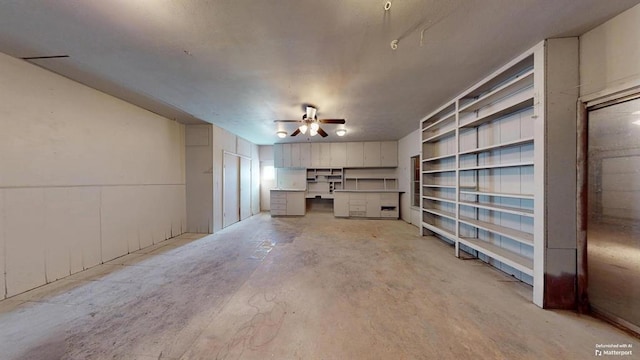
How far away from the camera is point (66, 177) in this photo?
2.74 m

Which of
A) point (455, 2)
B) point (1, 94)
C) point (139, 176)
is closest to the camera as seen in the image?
point (455, 2)

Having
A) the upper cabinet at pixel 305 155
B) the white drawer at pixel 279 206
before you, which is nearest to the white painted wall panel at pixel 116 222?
the white drawer at pixel 279 206

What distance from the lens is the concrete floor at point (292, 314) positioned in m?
1.54

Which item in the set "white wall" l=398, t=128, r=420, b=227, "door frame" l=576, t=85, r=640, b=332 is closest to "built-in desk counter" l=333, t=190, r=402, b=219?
"white wall" l=398, t=128, r=420, b=227

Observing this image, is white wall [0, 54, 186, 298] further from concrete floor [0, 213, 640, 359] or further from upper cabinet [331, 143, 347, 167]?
upper cabinet [331, 143, 347, 167]

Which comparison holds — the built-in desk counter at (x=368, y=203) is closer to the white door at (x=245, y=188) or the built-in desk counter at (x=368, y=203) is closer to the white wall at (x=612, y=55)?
the white door at (x=245, y=188)

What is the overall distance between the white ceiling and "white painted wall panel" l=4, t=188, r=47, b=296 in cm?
154

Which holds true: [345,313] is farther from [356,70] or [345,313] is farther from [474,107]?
[474,107]

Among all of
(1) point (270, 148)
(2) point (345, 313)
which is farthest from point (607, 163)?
(1) point (270, 148)

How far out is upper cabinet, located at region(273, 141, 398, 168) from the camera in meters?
7.00

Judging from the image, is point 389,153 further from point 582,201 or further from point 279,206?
point 582,201

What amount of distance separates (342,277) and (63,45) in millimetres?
3798

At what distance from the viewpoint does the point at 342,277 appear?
8.85 feet

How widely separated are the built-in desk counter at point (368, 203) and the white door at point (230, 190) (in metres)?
3.04
